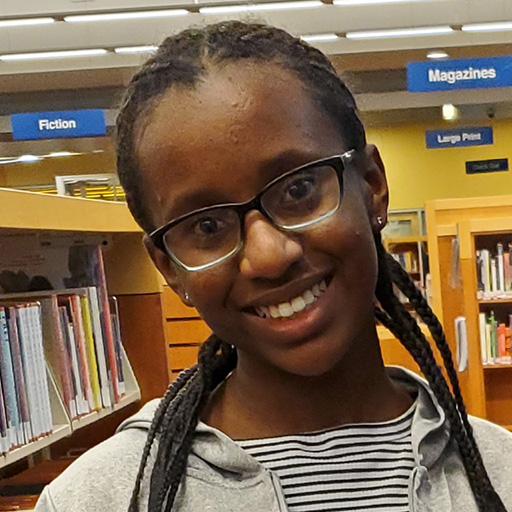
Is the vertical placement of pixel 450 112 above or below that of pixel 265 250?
above

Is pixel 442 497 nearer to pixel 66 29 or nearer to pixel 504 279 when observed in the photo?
pixel 504 279

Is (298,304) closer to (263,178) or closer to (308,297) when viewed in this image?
(308,297)

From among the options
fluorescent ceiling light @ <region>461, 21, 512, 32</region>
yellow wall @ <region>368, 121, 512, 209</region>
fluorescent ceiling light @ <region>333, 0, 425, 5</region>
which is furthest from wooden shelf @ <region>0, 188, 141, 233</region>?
yellow wall @ <region>368, 121, 512, 209</region>

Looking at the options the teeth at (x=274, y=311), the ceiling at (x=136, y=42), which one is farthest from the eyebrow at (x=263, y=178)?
the ceiling at (x=136, y=42)

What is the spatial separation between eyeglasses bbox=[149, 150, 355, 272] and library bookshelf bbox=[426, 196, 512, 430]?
3.42 metres

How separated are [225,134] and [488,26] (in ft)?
20.9

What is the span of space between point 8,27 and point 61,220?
4.99 metres

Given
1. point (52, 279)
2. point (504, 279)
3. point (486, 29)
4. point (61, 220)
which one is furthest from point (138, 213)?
point (486, 29)

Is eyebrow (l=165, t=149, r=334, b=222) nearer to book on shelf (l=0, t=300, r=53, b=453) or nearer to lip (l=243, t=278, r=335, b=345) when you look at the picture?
lip (l=243, t=278, r=335, b=345)

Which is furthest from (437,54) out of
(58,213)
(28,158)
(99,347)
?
(58,213)

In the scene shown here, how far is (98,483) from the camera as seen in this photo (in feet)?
2.82

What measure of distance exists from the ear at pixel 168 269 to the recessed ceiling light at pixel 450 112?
8.80 meters

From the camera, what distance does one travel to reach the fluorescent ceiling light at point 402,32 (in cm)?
670

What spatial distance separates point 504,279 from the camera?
4.23m
